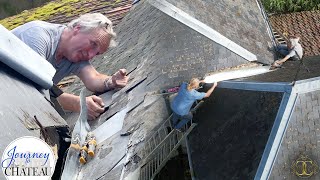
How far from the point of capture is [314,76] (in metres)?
7.78

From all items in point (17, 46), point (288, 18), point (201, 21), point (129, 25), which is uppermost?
point (17, 46)

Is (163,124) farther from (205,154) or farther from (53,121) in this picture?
(53,121)

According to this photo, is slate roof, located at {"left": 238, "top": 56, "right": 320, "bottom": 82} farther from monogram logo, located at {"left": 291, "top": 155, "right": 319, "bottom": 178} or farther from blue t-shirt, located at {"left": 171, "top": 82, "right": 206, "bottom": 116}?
monogram logo, located at {"left": 291, "top": 155, "right": 319, "bottom": 178}

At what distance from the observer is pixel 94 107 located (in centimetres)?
930

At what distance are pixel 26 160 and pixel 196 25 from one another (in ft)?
17.9

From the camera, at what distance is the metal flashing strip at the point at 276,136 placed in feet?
23.7

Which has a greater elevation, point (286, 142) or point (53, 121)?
point (53, 121)

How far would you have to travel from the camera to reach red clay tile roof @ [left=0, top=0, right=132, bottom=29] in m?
16.8

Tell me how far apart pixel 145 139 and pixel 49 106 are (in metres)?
1.61

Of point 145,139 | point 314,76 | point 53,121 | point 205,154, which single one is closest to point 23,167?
point 53,121

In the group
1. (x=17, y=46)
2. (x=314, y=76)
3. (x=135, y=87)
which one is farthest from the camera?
(x=135, y=87)

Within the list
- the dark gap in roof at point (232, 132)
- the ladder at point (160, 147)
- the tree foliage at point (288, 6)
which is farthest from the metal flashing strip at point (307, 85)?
the tree foliage at point (288, 6)

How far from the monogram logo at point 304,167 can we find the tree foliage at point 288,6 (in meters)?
15.5

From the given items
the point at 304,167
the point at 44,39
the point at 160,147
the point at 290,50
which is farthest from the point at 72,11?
the point at 304,167
